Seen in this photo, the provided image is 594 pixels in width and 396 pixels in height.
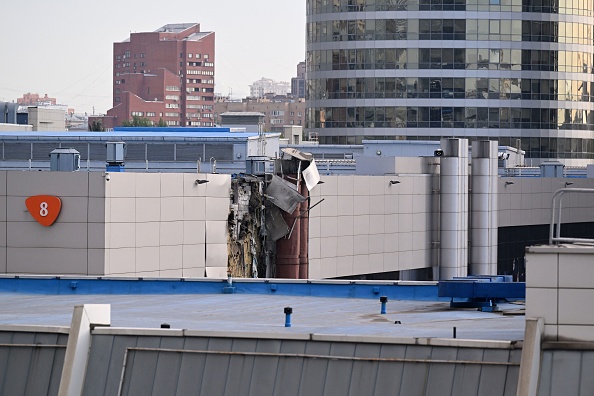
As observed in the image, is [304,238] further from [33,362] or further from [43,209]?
[33,362]

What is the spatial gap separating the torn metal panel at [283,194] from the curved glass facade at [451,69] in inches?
2697

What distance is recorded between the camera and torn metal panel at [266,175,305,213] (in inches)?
2004

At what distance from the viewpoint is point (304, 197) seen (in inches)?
2041

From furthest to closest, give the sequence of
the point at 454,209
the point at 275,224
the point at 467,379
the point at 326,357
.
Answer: the point at 454,209 < the point at 275,224 < the point at 326,357 < the point at 467,379

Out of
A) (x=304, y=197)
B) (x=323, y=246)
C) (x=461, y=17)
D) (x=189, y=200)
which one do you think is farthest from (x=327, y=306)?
(x=461, y=17)

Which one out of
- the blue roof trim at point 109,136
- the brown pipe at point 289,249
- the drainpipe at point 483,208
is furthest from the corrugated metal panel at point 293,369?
the blue roof trim at point 109,136

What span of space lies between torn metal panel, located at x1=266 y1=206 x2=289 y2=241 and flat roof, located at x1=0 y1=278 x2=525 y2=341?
18.4 meters

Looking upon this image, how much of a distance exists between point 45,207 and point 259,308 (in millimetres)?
17387

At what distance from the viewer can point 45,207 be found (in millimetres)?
43844

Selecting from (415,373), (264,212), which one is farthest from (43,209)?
(415,373)

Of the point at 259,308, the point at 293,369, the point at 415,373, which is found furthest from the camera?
the point at 259,308

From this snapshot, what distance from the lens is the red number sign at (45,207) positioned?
43.8 m

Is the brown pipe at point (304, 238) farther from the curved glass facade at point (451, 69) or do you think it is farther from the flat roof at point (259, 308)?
the curved glass facade at point (451, 69)

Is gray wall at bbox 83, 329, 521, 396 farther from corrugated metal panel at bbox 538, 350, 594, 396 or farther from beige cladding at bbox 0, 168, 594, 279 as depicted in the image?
beige cladding at bbox 0, 168, 594, 279
